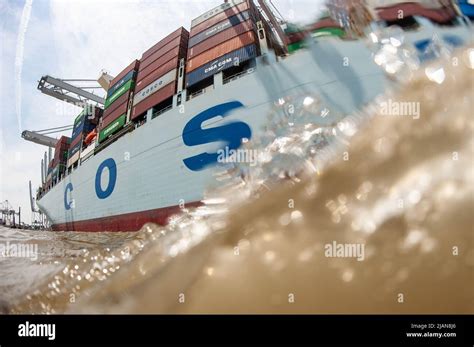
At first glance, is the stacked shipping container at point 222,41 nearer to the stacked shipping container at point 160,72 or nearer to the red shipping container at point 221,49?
the red shipping container at point 221,49

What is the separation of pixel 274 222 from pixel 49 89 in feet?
94.6

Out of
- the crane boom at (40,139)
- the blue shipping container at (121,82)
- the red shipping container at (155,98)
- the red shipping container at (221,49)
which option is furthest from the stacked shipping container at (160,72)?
the crane boom at (40,139)

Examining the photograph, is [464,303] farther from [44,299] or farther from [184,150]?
[184,150]

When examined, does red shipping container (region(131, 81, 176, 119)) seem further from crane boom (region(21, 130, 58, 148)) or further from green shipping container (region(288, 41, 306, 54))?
crane boom (region(21, 130, 58, 148))

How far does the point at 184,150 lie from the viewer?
1240 centimetres

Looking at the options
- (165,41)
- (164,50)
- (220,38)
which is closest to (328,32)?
(220,38)

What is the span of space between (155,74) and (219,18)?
5230 millimetres

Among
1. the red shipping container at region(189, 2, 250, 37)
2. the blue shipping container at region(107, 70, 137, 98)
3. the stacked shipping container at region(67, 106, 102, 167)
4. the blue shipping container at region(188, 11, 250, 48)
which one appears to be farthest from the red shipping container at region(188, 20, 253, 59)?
the stacked shipping container at region(67, 106, 102, 167)

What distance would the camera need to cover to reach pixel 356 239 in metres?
1.29

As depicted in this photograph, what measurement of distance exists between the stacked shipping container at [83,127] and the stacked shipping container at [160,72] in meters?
9.13

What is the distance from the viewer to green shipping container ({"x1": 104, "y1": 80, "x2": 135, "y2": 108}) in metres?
18.2

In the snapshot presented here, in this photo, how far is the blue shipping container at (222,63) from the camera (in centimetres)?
1184

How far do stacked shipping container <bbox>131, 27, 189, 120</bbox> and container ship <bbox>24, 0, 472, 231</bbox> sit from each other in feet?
0.29
